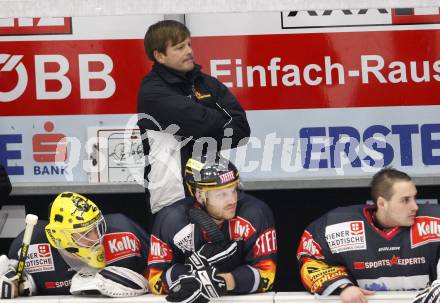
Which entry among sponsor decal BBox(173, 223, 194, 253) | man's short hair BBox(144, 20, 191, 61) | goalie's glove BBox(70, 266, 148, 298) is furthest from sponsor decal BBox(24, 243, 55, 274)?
man's short hair BBox(144, 20, 191, 61)

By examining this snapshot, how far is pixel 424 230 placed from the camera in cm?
448

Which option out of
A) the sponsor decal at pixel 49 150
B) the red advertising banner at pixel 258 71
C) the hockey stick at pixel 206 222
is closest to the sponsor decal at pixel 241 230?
the hockey stick at pixel 206 222

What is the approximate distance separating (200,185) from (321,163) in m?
1.23

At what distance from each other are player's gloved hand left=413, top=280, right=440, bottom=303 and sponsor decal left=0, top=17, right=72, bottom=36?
8.08 feet

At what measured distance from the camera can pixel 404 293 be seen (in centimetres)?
425

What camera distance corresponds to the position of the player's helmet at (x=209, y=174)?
4.61 metres

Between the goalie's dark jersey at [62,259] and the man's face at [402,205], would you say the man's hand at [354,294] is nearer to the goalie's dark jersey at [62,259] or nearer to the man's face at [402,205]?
the man's face at [402,205]

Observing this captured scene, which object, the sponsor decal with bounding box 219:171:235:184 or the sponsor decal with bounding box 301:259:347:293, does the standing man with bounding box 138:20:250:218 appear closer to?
the sponsor decal with bounding box 219:171:235:184

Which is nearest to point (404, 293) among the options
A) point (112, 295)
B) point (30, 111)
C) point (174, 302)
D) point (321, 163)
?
point (174, 302)

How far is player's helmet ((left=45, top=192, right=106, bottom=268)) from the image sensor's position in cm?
465

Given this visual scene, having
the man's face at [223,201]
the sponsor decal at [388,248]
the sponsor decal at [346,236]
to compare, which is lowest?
the sponsor decal at [388,248]

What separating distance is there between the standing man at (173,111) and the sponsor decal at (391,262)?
0.74 m

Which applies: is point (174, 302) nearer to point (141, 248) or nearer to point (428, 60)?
point (141, 248)

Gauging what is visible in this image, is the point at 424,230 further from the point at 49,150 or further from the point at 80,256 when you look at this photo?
the point at 49,150
